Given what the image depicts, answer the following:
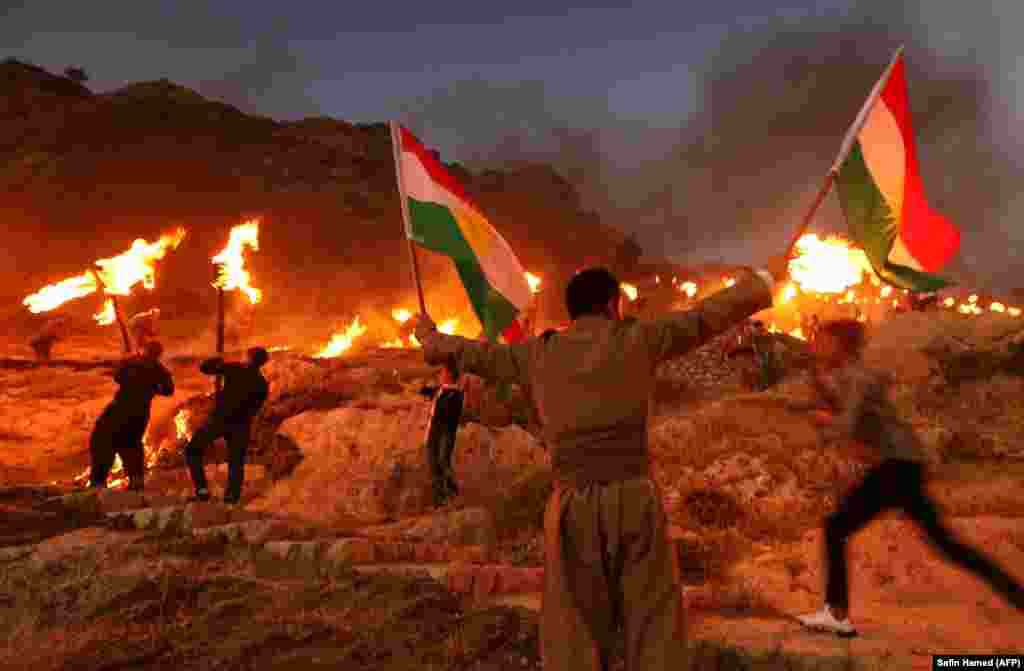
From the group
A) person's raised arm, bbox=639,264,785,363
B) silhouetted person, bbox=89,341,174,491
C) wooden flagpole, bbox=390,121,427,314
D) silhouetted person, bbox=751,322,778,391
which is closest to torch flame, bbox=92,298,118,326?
silhouetted person, bbox=89,341,174,491

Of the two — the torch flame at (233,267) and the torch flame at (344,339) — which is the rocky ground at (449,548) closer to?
the torch flame at (233,267)

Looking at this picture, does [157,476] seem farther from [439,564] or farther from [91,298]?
[91,298]

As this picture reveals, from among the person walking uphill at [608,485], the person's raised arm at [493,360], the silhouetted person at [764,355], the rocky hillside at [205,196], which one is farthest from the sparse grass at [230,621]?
the rocky hillside at [205,196]

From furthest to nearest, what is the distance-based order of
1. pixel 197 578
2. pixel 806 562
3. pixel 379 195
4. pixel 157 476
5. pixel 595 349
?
pixel 379 195 < pixel 157 476 < pixel 806 562 < pixel 197 578 < pixel 595 349

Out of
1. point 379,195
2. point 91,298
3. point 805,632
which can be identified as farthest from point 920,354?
point 379,195

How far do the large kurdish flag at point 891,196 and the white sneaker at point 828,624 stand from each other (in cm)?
210

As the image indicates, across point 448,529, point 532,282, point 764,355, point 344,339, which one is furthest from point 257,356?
point 344,339

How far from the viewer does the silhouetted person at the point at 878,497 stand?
4.43m

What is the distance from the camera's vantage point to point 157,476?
1137 cm

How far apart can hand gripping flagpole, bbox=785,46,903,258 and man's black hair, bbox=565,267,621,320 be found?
1.04 m

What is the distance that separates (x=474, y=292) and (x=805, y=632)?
2.95 metres

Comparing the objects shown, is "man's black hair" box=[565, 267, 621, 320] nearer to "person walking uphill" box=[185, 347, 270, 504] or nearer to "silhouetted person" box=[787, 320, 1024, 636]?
"silhouetted person" box=[787, 320, 1024, 636]

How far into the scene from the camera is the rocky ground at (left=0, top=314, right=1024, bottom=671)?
4.40 meters

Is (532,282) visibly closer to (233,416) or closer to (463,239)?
(233,416)
